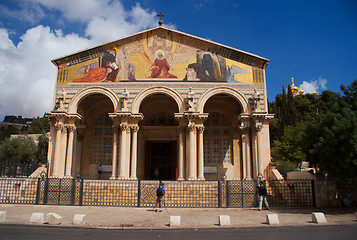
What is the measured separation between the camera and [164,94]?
21.7m

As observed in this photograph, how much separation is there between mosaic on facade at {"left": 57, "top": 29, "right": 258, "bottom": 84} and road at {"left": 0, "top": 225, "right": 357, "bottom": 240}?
44.0 feet

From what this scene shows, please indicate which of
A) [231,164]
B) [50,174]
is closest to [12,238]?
[50,174]

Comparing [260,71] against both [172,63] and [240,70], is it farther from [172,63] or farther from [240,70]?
[172,63]

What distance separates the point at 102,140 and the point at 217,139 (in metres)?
9.97

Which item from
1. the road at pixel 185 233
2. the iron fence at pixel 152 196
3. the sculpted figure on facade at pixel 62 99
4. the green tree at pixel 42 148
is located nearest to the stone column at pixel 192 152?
the iron fence at pixel 152 196

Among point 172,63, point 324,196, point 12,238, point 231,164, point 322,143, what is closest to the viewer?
point 12,238

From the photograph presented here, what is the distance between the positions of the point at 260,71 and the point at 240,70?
1563 mm

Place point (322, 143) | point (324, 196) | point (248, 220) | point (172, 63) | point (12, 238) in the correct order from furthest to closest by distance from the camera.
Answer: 1. point (172, 63)
2. point (324, 196)
3. point (322, 143)
4. point (248, 220)
5. point (12, 238)

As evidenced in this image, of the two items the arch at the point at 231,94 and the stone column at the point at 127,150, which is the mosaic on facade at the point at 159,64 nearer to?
the arch at the point at 231,94

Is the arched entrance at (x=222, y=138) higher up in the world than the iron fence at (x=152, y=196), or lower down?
higher up

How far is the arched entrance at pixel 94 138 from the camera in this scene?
23219mm

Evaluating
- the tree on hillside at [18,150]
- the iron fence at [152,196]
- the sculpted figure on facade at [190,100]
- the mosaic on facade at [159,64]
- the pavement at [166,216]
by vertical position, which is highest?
the mosaic on facade at [159,64]

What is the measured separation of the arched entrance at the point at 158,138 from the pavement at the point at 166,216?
31.7ft

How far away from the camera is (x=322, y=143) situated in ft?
44.2
